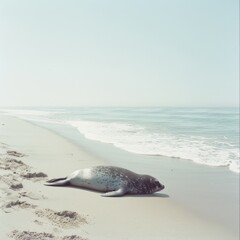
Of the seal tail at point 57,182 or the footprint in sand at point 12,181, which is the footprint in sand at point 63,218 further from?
the seal tail at point 57,182

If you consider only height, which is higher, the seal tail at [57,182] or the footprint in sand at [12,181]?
the footprint in sand at [12,181]

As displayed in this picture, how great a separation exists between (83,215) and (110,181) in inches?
76.6

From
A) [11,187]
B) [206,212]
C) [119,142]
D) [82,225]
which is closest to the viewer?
[82,225]

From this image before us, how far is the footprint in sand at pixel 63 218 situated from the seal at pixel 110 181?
5.66 feet

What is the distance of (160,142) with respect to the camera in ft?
44.6

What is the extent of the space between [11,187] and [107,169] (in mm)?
1905

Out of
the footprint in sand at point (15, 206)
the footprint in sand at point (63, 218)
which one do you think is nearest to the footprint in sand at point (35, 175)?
the footprint in sand at point (15, 206)

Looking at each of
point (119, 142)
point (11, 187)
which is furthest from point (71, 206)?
point (119, 142)

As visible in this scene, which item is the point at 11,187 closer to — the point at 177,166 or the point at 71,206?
the point at 71,206

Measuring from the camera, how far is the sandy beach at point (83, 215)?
411cm

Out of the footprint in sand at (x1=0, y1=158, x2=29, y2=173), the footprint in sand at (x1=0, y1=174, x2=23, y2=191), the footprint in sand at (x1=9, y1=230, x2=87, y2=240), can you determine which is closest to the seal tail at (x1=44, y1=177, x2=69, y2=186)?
the footprint in sand at (x1=0, y1=174, x2=23, y2=191)

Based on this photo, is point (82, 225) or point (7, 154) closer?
point (82, 225)

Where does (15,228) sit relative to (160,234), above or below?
above

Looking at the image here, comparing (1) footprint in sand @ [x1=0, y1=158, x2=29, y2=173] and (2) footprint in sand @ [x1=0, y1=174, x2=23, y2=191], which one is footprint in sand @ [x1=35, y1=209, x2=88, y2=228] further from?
(1) footprint in sand @ [x1=0, y1=158, x2=29, y2=173]
